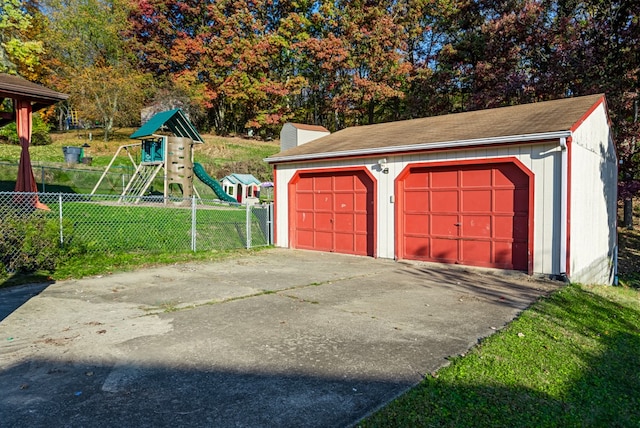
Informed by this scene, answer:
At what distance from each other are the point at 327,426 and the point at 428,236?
297 inches

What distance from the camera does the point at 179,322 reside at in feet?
16.1

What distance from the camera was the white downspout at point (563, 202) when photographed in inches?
310

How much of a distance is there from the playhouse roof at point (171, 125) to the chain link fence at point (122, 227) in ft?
11.6

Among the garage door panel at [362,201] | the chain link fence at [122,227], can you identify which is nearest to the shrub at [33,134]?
the chain link fence at [122,227]

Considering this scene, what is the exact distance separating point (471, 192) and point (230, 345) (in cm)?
662

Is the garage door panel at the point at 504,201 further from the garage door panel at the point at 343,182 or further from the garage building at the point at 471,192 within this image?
the garage door panel at the point at 343,182

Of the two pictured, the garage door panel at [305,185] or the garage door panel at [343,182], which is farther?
the garage door panel at [305,185]

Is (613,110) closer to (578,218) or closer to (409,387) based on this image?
(578,218)

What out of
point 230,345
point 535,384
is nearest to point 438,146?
point 535,384

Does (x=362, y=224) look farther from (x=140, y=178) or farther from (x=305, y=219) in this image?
(x=140, y=178)

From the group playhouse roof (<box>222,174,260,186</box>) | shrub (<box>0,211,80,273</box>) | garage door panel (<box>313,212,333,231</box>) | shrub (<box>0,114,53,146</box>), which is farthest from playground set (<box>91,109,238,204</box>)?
shrub (<box>0,114,53,146</box>)

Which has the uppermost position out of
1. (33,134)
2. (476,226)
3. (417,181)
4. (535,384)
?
(33,134)

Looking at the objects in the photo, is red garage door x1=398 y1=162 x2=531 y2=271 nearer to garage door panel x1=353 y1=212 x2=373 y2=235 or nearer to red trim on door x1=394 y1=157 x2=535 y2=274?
red trim on door x1=394 y1=157 x2=535 y2=274

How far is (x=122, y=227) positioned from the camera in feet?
34.6
